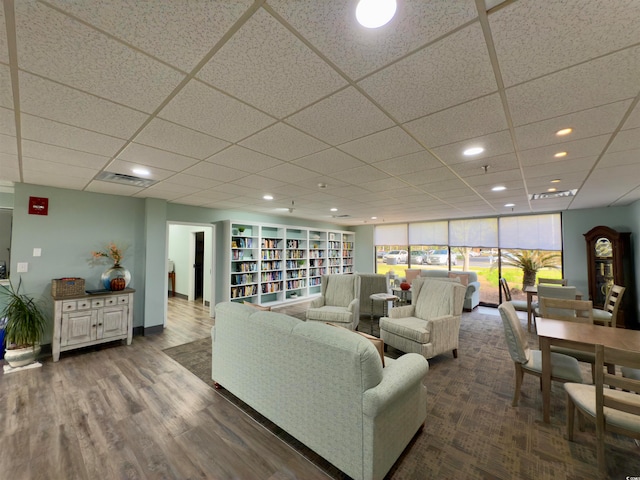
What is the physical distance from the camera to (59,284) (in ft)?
11.6

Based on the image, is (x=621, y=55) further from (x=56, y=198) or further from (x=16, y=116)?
(x=56, y=198)

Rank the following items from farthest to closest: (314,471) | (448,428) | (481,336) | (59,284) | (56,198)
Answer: (481,336) → (56,198) → (59,284) → (448,428) → (314,471)

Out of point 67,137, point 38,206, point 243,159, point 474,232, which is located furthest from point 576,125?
point 38,206

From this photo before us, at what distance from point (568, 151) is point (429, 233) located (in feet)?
19.1

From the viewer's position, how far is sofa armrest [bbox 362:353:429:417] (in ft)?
4.85

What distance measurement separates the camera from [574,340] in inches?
81.2

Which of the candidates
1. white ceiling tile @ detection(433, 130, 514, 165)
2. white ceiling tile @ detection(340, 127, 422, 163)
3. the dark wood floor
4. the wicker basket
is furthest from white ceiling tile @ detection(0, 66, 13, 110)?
the wicker basket

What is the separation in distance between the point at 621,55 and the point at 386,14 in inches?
45.2

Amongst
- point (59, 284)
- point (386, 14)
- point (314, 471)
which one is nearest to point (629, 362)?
point (314, 471)

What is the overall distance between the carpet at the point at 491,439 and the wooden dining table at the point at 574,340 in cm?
28

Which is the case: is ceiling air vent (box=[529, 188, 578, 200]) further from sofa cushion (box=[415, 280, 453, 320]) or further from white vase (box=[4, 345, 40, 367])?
white vase (box=[4, 345, 40, 367])

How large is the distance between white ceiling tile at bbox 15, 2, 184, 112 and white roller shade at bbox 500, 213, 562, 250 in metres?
7.72

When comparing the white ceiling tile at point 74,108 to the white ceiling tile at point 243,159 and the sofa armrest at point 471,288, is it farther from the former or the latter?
the sofa armrest at point 471,288

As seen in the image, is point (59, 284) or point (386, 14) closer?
point (386, 14)
